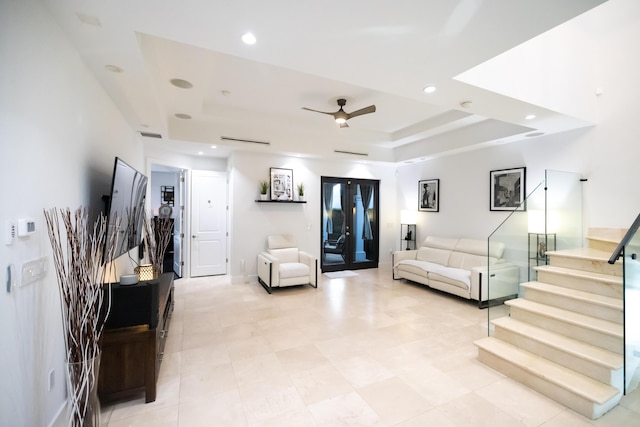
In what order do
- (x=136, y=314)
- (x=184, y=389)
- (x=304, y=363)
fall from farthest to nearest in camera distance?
(x=304, y=363) < (x=184, y=389) < (x=136, y=314)

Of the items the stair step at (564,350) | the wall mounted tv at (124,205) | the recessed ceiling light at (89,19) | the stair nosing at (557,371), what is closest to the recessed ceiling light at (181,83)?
the wall mounted tv at (124,205)

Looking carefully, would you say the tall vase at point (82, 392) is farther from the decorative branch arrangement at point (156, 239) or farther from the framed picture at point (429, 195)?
the framed picture at point (429, 195)

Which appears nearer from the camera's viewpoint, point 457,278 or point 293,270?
point 457,278

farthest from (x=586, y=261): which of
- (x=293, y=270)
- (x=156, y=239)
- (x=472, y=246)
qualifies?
(x=156, y=239)

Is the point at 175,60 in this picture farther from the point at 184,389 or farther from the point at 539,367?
the point at 539,367

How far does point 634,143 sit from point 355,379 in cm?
451

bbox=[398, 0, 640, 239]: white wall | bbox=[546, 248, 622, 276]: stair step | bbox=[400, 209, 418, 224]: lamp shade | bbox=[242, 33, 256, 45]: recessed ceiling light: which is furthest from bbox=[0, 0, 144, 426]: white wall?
bbox=[400, 209, 418, 224]: lamp shade

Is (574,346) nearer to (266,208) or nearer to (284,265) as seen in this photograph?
(284,265)

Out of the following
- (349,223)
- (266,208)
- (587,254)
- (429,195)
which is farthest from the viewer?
(349,223)

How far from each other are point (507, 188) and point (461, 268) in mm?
1623

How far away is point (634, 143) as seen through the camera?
359cm

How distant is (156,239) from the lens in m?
3.85

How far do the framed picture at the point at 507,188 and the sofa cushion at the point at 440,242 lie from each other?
970 millimetres

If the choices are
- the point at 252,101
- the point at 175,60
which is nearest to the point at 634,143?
the point at 252,101
